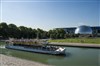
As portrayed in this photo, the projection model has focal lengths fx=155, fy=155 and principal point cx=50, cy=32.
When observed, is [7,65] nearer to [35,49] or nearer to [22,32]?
[35,49]

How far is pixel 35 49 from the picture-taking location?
119 ft

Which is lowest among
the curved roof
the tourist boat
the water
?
the water

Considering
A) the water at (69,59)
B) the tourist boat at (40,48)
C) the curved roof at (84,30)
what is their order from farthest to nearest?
1. the curved roof at (84,30)
2. the tourist boat at (40,48)
3. the water at (69,59)

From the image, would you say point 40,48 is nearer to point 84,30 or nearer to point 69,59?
point 69,59

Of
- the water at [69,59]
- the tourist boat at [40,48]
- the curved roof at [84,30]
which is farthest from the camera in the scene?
the curved roof at [84,30]

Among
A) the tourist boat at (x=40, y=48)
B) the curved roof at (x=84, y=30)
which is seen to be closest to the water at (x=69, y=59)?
the tourist boat at (x=40, y=48)

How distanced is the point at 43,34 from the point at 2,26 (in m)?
29.0

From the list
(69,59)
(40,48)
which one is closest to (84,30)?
(40,48)

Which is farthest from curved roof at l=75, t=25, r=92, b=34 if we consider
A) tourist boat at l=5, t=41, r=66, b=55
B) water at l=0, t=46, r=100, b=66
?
water at l=0, t=46, r=100, b=66

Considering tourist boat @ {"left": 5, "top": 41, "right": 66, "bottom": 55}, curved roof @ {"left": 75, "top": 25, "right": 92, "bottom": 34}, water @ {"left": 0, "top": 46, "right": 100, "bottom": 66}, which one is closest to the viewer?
water @ {"left": 0, "top": 46, "right": 100, "bottom": 66}

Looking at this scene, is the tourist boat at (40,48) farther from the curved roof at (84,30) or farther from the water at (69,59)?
the curved roof at (84,30)

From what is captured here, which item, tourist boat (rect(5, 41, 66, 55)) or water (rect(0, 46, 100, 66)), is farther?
tourist boat (rect(5, 41, 66, 55))

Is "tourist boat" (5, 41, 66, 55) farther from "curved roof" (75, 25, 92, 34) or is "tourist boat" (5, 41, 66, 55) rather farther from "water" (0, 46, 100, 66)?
"curved roof" (75, 25, 92, 34)

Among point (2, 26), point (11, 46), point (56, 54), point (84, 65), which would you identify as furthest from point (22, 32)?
point (84, 65)
